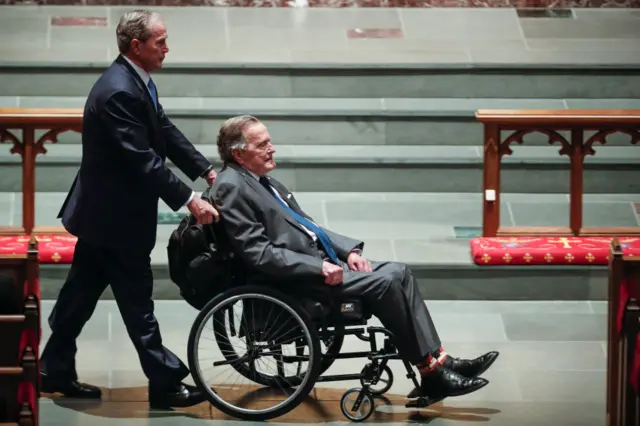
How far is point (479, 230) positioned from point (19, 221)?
248 centimetres

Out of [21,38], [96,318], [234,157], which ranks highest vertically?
[21,38]

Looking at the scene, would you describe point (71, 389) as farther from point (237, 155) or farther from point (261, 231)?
point (237, 155)

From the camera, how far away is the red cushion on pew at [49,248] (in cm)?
723

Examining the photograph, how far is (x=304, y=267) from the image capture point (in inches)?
218

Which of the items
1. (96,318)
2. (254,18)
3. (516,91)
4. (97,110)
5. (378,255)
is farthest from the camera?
(254,18)

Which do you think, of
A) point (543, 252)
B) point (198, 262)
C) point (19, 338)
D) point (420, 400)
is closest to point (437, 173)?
point (543, 252)

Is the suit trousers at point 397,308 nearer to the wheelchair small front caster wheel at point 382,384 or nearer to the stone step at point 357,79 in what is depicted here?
the wheelchair small front caster wheel at point 382,384

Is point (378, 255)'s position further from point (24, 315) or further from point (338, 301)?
point (24, 315)

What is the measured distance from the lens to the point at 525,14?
10445mm

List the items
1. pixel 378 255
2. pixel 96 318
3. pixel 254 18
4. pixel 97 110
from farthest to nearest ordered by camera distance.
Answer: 1. pixel 254 18
2. pixel 378 255
3. pixel 96 318
4. pixel 97 110

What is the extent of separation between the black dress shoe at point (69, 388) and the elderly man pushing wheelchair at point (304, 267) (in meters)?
0.84

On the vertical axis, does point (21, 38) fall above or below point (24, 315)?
above

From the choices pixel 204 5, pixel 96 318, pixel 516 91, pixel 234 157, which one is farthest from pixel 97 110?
pixel 204 5

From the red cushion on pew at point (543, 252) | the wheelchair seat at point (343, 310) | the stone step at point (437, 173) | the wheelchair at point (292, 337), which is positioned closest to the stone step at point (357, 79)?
the stone step at point (437, 173)
